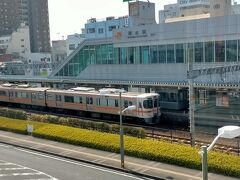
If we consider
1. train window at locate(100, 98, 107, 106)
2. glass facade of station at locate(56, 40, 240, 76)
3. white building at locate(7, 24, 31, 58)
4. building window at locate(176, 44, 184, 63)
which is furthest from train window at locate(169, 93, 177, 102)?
white building at locate(7, 24, 31, 58)

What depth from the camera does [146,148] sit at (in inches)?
1080

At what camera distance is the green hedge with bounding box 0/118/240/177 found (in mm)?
23469

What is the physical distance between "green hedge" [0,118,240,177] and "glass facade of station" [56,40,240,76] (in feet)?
40.6

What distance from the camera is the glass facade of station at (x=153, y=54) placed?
148 feet

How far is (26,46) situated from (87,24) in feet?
111

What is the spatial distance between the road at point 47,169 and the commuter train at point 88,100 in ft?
45.2

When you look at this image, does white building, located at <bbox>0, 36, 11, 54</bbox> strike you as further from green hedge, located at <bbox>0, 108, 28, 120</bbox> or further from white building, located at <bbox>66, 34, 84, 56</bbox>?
green hedge, located at <bbox>0, 108, 28, 120</bbox>

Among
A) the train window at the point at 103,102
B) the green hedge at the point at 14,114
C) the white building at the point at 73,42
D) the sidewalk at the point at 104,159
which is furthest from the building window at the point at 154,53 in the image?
the white building at the point at 73,42

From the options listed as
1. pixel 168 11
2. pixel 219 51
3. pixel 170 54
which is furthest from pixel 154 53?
pixel 168 11

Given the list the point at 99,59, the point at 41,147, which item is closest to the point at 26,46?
the point at 99,59

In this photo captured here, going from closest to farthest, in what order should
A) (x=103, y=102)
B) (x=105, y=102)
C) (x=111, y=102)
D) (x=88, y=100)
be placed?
(x=111, y=102) < (x=105, y=102) < (x=103, y=102) < (x=88, y=100)

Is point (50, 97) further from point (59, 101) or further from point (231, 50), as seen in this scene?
point (231, 50)

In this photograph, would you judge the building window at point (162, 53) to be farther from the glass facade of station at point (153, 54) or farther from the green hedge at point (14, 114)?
the green hedge at point (14, 114)

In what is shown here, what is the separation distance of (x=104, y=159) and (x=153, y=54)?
27.6m
